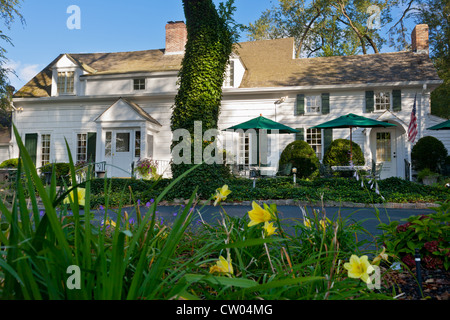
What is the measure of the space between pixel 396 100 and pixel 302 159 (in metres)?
5.75

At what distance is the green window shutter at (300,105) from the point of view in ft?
55.6

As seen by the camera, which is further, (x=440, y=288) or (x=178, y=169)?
(x=178, y=169)

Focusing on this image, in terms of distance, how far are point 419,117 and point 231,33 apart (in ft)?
32.8

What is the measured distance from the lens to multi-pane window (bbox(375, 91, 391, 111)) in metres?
16.6

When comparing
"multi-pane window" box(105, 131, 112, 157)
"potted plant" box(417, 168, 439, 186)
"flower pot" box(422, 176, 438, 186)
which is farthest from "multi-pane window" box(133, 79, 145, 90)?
"flower pot" box(422, 176, 438, 186)

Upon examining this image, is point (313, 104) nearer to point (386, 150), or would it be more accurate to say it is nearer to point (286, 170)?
point (386, 150)

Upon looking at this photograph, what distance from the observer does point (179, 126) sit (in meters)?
11.4

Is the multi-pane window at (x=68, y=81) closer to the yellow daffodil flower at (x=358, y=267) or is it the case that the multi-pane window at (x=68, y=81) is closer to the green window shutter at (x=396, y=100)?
the green window shutter at (x=396, y=100)

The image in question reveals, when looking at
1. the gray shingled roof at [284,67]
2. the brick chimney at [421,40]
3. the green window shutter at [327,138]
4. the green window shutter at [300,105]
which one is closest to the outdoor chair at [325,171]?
the green window shutter at [327,138]

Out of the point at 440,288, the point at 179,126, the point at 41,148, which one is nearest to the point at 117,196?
the point at 179,126

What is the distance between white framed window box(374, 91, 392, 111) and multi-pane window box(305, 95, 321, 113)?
8.90 feet

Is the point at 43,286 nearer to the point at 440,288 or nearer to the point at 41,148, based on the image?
the point at 440,288

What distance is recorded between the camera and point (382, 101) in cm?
1680

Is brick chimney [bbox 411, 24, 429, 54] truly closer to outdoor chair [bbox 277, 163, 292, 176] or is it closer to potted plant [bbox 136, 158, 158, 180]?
outdoor chair [bbox 277, 163, 292, 176]
